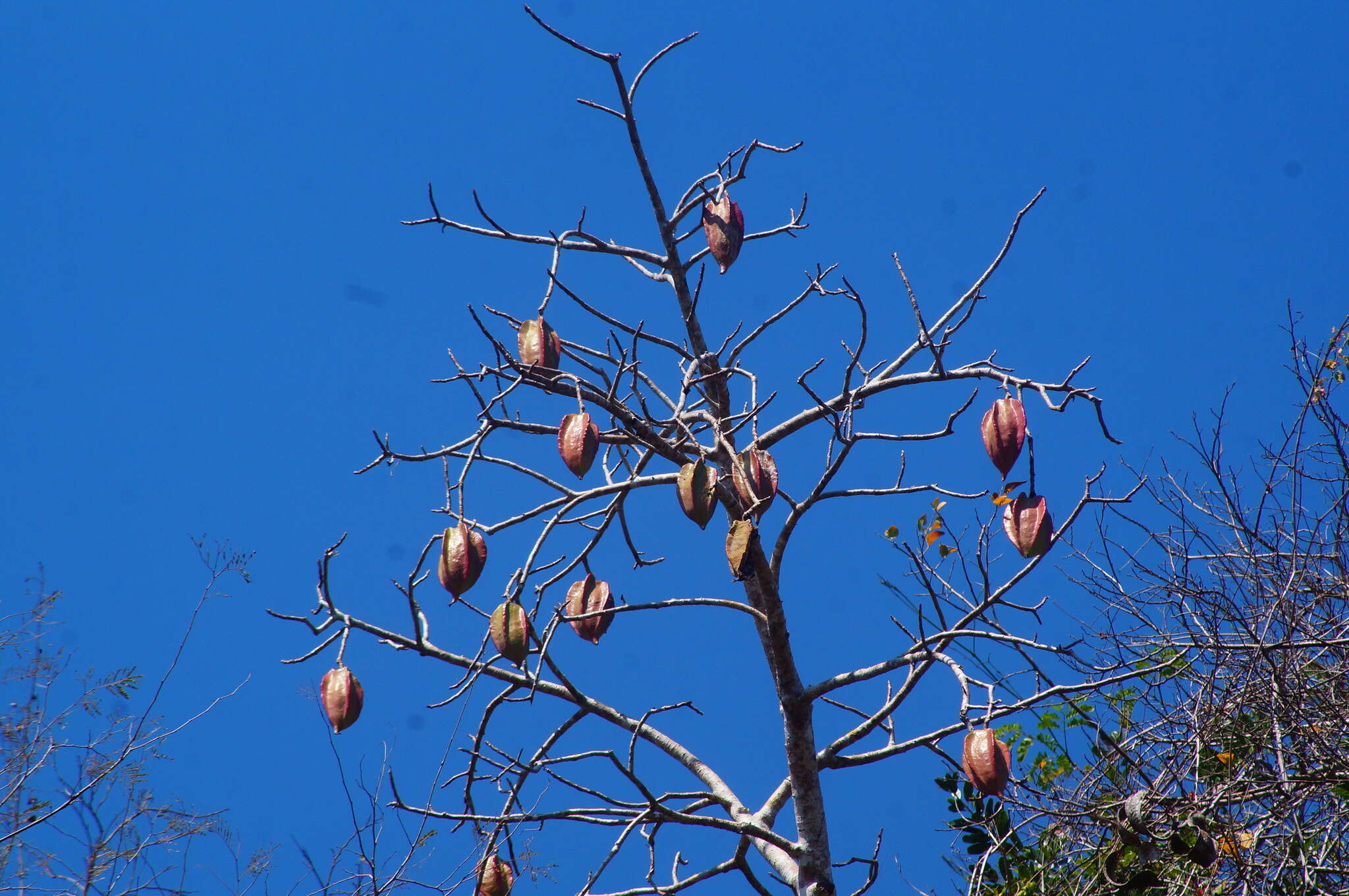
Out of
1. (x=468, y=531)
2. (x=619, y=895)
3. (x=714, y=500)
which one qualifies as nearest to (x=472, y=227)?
(x=468, y=531)

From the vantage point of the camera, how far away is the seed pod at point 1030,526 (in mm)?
2295

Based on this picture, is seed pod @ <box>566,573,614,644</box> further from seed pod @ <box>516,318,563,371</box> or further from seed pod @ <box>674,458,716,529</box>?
seed pod @ <box>516,318,563,371</box>

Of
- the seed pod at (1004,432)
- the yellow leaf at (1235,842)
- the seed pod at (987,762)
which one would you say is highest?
the seed pod at (1004,432)

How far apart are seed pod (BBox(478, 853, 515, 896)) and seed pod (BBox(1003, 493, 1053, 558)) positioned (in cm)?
143

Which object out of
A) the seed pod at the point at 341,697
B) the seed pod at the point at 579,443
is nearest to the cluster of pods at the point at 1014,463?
the seed pod at the point at 579,443

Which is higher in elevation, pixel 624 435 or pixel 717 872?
pixel 624 435

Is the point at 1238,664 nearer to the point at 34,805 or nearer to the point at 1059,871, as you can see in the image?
the point at 1059,871

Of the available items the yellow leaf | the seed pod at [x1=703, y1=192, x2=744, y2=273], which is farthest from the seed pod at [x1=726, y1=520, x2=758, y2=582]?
the yellow leaf

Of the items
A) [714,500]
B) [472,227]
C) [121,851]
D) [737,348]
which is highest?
[472,227]

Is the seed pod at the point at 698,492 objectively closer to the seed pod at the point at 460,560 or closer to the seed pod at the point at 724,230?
the seed pod at the point at 460,560

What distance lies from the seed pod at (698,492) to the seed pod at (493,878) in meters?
1.03

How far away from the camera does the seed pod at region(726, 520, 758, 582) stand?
221 cm

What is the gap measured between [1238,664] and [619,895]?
213 cm

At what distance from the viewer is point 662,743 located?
305 cm
